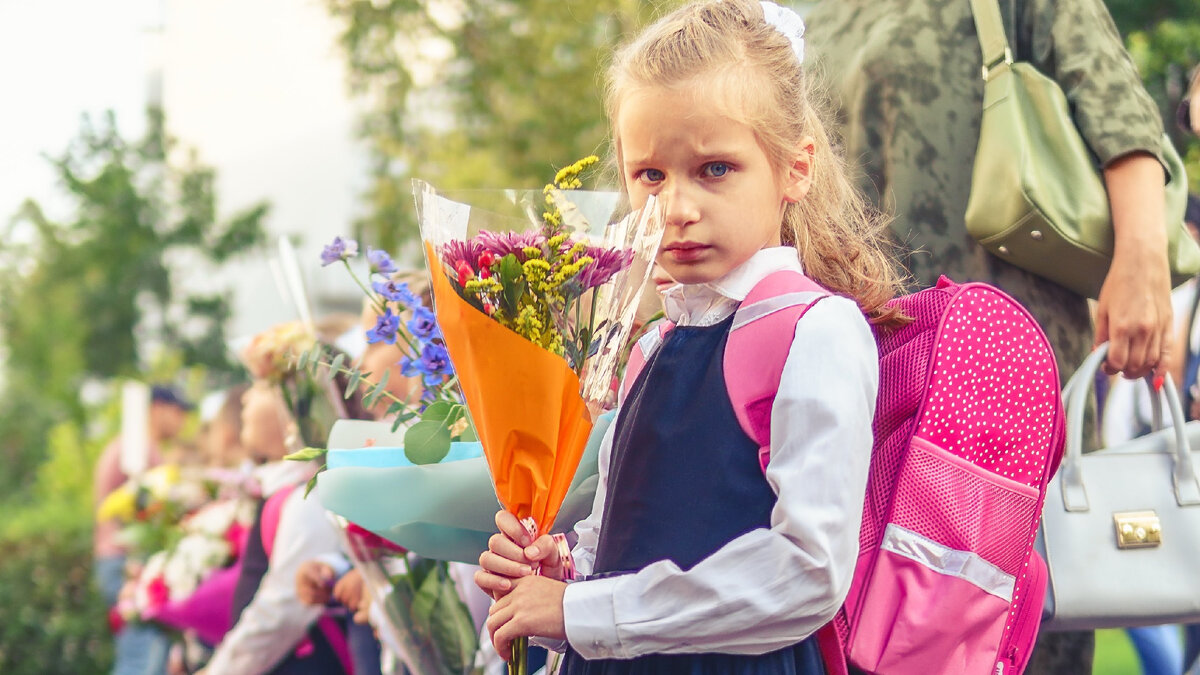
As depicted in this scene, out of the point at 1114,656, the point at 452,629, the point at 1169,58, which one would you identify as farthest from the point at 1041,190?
the point at 1169,58

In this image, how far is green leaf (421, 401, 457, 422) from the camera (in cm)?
206

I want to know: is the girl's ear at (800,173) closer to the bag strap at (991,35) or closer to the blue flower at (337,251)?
the bag strap at (991,35)

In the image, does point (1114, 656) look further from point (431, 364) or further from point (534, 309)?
point (534, 309)

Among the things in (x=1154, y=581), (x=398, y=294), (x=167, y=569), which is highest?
(x=398, y=294)

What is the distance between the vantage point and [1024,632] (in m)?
1.90

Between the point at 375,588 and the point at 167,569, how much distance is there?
8.31 feet

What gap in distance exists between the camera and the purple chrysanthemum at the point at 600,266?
1.78 m

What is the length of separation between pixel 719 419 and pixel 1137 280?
92 cm

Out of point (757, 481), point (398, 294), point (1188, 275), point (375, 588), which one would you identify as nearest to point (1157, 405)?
point (1188, 275)

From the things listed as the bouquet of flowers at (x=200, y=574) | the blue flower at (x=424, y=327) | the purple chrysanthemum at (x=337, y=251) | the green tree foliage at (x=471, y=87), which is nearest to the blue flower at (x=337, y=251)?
the purple chrysanthemum at (x=337, y=251)

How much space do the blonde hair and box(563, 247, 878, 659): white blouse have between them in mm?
292

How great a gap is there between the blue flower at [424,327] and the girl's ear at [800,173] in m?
0.66

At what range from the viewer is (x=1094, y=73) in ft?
7.73

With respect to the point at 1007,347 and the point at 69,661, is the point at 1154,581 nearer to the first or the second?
the point at 1007,347
